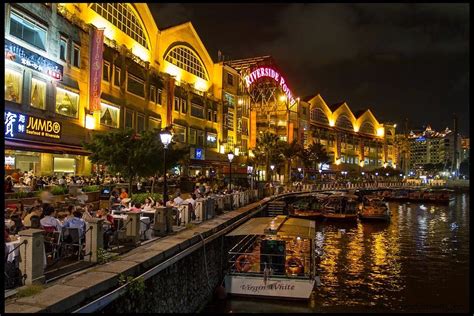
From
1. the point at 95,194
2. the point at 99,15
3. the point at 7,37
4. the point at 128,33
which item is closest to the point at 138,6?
the point at 128,33

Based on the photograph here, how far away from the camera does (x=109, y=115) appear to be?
39.0m

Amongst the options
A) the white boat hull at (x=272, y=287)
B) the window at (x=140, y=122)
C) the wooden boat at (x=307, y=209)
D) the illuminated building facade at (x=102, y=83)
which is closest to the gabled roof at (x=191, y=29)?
the illuminated building facade at (x=102, y=83)

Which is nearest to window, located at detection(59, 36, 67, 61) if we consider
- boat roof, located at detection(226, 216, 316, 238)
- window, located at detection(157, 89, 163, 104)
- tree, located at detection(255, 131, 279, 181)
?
window, located at detection(157, 89, 163, 104)

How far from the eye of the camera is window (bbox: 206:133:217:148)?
59250mm

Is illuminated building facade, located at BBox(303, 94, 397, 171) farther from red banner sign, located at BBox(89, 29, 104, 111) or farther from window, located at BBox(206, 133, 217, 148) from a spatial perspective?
red banner sign, located at BBox(89, 29, 104, 111)

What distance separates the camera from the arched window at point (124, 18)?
3934 cm

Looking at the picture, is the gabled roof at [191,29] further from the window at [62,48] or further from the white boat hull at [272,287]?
the white boat hull at [272,287]

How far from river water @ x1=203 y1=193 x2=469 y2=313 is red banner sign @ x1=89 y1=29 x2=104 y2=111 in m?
21.5

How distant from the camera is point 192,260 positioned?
15.6 m

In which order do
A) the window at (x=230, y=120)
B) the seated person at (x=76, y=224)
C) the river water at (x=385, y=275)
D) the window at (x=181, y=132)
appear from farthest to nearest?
the window at (x=230, y=120) → the window at (x=181, y=132) → the river water at (x=385, y=275) → the seated person at (x=76, y=224)

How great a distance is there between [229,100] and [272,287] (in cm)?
5201

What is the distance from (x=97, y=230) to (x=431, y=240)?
3130cm

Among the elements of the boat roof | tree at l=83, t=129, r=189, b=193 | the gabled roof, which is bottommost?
the boat roof

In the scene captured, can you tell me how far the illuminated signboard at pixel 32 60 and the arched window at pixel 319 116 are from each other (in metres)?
80.6
